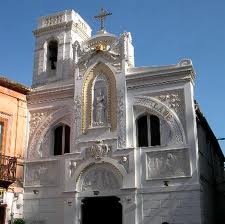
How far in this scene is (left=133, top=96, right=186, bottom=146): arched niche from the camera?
1669 centimetres

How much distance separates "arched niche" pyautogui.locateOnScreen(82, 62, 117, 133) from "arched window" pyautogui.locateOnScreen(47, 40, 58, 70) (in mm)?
3626

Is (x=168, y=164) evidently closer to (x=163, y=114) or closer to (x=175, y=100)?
(x=163, y=114)

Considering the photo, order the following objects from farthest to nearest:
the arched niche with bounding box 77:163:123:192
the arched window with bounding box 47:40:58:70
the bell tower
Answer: the arched window with bounding box 47:40:58:70, the bell tower, the arched niche with bounding box 77:163:123:192

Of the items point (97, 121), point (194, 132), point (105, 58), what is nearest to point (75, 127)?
point (97, 121)

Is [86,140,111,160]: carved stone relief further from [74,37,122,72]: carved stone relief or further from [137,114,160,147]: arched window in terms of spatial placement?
[74,37,122,72]: carved stone relief

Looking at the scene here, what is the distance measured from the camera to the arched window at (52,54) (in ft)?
72.8

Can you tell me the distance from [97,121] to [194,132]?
14.9 feet

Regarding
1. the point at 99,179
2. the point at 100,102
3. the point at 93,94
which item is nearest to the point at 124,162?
the point at 99,179

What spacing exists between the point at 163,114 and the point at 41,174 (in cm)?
637

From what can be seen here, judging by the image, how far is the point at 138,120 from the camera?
18000 mm

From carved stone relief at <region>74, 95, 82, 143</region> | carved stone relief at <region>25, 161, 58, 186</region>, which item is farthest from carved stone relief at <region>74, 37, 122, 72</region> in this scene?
carved stone relief at <region>25, 161, 58, 186</region>

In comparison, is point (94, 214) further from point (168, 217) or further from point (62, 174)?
point (168, 217)

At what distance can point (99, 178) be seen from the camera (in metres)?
17.6

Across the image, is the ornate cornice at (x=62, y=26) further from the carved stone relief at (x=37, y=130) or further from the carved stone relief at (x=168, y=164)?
the carved stone relief at (x=168, y=164)
